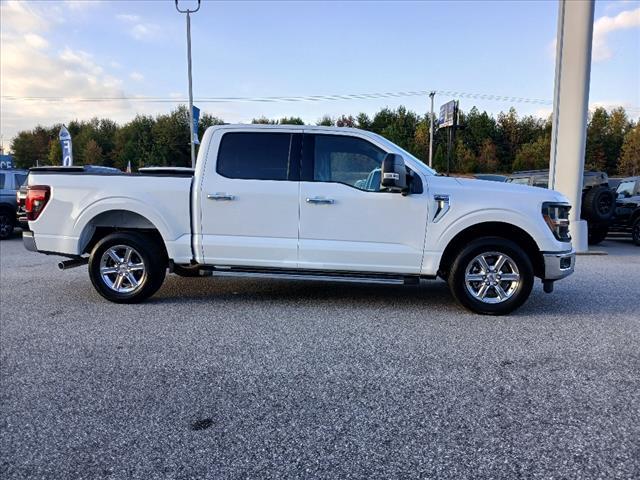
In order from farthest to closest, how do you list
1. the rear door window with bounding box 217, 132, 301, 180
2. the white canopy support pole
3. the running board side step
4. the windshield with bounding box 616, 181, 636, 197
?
1. the windshield with bounding box 616, 181, 636, 197
2. the white canopy support pole
3. the rear door window with bounding box 217, 132, 301, 180
4. the running board side step

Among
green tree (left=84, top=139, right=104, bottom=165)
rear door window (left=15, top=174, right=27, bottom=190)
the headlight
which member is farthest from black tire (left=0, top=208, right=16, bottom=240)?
green tree (left=84, top=139, right=104, bottom=165)

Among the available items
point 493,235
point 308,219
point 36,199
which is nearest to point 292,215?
point 308,219

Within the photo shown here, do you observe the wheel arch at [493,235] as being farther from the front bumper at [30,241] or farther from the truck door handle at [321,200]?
the front bumper at [30,241]

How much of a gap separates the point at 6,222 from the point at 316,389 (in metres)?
13.1

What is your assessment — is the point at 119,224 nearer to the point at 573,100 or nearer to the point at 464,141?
the point at 573,100

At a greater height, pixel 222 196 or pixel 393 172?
pixel 393 172

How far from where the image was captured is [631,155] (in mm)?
48844

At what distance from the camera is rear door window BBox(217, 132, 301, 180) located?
5363 millimetres

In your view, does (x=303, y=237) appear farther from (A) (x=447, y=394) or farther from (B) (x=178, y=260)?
(A) (x=447, y=394)

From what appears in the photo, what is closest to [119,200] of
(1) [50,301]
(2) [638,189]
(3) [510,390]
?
(1) [50,301]

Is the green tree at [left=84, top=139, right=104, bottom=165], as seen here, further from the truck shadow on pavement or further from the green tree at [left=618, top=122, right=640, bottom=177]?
the truck shadow on pavement

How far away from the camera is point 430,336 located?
177 inches

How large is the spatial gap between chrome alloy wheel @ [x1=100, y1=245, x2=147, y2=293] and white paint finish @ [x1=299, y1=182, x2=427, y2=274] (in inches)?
80.7

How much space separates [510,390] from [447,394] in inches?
18.7
